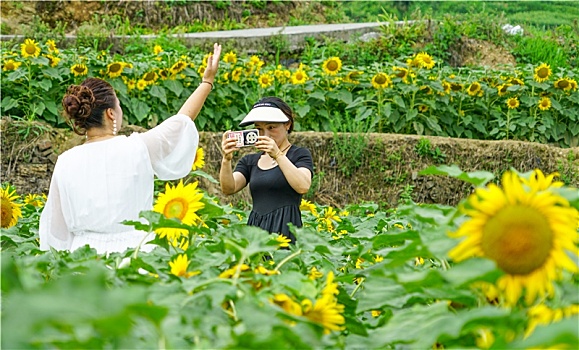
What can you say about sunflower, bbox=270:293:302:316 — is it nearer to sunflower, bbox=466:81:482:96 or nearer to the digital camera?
the digital camera

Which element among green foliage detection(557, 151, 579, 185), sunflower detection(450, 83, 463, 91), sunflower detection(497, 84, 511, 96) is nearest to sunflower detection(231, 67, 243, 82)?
sunflower detection(450, 83, 463, 91)

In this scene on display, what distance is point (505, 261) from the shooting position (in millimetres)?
1074

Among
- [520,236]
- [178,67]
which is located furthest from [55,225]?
[178,67]

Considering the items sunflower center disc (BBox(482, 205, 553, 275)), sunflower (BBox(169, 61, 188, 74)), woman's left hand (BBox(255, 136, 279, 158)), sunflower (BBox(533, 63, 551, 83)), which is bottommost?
sunflower center disc (BBox(482, 205, 553, 275))

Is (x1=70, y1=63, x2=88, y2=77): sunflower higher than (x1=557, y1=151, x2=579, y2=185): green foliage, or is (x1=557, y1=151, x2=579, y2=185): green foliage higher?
(x1=70, y1=63, x2=88, y2=77): sunflower

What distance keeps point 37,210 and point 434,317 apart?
2869mm

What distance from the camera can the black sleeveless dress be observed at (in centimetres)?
363

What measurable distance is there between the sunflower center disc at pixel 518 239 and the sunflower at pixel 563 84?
693 cm

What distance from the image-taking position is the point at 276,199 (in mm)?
3684

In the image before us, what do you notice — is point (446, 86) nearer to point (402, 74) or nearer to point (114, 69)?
point (402, 74)

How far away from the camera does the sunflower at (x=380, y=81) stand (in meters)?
7.18

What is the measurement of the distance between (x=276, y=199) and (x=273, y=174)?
112mm

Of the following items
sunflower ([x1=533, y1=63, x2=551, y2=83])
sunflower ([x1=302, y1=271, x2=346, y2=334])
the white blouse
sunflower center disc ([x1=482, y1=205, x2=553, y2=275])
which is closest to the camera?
sunflower center disc ([x1=482, y1=205, x2=553, y2=275])

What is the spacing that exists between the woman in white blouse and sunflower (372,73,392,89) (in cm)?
433
